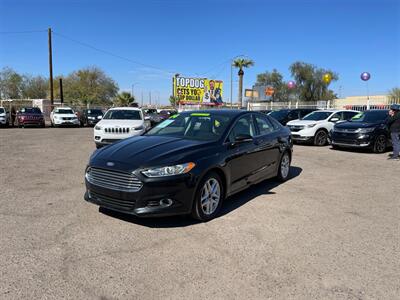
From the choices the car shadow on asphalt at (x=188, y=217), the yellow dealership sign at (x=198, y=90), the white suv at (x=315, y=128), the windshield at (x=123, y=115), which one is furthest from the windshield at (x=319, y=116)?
the yellow dealership sign at (x=198, y=90)

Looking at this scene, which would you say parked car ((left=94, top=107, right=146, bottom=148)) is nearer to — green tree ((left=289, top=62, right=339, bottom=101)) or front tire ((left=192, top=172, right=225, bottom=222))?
front tire ((left=192, top=172, right=225, bottom=222))

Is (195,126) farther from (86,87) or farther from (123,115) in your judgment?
(86,87)

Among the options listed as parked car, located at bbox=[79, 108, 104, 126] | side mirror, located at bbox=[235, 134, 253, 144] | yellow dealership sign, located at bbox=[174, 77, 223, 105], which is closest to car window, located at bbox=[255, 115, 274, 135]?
side mirror, located at bbox=[235, 134, 253, 144]

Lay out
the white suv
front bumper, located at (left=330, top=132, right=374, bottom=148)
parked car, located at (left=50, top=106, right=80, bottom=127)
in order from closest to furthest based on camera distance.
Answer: front bumper, located at (left=330, top=132, right=374, bottom=148), the white suv, parked car, located at (left=50, top=106, right=80, bottom=127)

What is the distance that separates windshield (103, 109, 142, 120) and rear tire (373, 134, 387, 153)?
9.14 metres

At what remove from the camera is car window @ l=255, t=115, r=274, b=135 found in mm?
6488

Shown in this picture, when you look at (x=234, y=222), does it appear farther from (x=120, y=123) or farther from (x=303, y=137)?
(x=303, y=137)

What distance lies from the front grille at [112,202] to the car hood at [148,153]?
0.41 m

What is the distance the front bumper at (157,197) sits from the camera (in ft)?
13.8

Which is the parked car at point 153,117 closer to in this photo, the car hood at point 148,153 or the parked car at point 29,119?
the car hood at point 148,153

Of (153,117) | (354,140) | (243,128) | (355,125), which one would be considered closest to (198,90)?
(153,117)

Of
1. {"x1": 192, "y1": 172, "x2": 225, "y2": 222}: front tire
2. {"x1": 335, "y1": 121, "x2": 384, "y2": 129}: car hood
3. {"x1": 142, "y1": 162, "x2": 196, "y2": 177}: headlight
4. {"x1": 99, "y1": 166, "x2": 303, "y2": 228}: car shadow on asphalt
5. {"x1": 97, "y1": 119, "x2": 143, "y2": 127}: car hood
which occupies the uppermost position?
{"x1": 97, "y1": 119, "x2": 143, "y2": 127}: car hood

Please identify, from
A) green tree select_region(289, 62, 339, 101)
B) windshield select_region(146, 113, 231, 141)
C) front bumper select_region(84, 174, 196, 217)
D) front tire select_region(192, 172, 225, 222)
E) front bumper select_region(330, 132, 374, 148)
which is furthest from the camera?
green tree select_region(289, 62, 339, 101)

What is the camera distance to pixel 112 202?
444 centimetres
